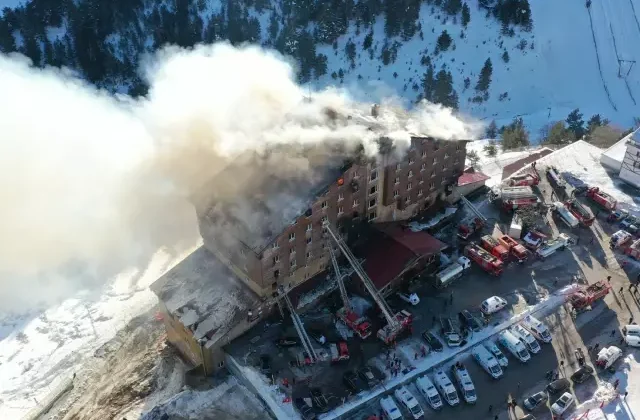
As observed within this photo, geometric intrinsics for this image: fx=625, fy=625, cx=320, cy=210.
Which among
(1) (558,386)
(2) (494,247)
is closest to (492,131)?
(2) (494,247)

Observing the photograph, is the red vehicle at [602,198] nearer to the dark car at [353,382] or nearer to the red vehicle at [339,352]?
the red vehicle at [339,352]

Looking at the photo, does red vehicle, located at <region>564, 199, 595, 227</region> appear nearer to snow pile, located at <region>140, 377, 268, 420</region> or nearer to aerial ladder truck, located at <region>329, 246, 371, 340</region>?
aerial ladder truck, located at <region>329, 246, 371, 340</region>

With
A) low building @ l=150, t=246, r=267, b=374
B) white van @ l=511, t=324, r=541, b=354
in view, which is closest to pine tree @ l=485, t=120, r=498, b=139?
white van @ l=511, t=324, r=541, b=354

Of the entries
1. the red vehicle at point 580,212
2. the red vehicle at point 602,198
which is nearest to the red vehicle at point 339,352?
the red vehicle at point 580,212

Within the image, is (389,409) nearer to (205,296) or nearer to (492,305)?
(492,305)

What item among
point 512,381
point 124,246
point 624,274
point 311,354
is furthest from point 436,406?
point 124,246

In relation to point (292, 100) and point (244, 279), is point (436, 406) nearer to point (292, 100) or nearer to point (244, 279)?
point (244, 279)
